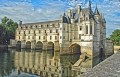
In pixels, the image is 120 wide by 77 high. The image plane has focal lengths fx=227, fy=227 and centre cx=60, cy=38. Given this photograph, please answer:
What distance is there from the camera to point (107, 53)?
5509 cm

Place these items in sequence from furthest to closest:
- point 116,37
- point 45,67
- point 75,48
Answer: point 116,37, point 75,48, point 45,67

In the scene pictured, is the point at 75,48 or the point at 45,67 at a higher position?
the point at 75,48

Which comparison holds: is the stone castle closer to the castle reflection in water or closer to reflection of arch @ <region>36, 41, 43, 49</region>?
reflection of arch @ <region>36, 41, 43, 49</region>

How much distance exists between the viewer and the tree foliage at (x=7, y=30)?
254ft

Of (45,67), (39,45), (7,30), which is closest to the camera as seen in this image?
(45,67)

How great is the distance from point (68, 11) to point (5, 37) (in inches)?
1132

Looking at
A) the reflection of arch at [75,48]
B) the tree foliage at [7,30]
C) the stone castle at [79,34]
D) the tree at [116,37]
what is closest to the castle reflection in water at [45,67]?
the stone castle at [79,34]

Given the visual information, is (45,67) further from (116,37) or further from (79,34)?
(116,37)

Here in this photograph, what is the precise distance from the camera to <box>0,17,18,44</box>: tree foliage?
77.4m

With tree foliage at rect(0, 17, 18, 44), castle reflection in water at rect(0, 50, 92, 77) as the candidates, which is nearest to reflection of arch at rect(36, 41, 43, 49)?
tree foliage at rect(0, 17, 18, 44)

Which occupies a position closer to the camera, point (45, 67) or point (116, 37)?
point (45, 67)

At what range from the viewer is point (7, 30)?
83.1 meters

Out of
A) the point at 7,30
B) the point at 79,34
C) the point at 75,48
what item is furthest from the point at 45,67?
the point at 7,30

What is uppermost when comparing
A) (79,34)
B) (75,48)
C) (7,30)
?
(7,30)
